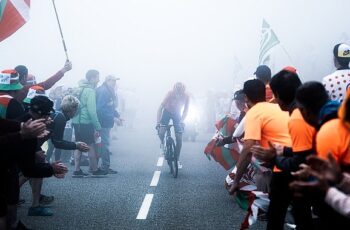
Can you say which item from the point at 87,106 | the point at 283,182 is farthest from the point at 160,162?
the point at 283,182

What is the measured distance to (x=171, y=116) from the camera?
13047 mm

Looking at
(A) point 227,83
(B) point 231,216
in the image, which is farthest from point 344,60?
(A) point 227,83

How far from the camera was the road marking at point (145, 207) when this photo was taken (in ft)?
26.6

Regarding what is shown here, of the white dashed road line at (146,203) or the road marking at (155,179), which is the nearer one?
the white dashed road line at (146,203)

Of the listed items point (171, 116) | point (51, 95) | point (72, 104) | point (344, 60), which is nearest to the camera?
point (344, 60)

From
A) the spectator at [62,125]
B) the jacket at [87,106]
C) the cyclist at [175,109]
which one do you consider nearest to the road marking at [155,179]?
the cyclist at [175,109]

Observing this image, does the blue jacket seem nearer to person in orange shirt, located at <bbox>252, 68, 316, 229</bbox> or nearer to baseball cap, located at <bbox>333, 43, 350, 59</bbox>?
baseball cap, located at <bbox>333, 43, 350, 59</bbox>

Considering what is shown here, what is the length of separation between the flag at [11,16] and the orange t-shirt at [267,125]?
4.93 m

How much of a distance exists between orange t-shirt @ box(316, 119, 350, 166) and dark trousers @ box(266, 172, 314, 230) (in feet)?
A: 6.23

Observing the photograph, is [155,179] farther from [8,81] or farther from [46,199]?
[8,81]

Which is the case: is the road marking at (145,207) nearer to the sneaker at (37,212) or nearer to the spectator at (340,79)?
the sneaker at (37,212)

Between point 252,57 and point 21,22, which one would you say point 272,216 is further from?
point 252,57

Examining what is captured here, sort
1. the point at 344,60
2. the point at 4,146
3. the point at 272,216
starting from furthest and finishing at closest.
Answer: the point at 344,60, the point at 272,216, the point at 4,146

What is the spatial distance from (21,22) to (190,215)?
424 centimetres
